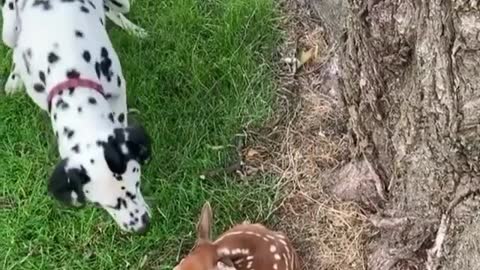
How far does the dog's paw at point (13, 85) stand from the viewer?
174 inches

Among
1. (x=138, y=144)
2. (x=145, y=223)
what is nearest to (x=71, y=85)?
(x=138, y=144)

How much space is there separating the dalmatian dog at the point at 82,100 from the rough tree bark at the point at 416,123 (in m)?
0.89

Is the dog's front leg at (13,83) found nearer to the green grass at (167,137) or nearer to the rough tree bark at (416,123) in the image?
the green grass at (167,137)

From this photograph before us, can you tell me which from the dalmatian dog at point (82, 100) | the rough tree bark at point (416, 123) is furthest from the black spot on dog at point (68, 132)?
the rough tree bark at point (416, 123)

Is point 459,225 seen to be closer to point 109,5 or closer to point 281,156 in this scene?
point 281,156

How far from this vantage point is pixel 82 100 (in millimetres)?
3926

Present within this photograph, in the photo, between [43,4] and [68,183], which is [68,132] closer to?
[68,183]

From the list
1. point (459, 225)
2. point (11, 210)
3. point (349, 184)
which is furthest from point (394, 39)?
point (11, 210)

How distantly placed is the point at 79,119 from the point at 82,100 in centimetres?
9

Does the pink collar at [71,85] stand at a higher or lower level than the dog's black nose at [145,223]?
higher

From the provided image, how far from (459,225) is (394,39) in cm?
68

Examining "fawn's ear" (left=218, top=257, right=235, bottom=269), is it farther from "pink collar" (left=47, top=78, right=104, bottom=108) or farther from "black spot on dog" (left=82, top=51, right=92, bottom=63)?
"black spot on dog" (left=82, top=51, right=92, bottom=63)

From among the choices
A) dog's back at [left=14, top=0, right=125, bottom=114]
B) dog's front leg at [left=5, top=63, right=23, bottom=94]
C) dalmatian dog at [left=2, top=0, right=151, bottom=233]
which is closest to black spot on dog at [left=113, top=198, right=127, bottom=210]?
dalmatian dog at [left=2, top=0, right=151, bottom=233]

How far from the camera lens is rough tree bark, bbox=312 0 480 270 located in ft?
10.0
